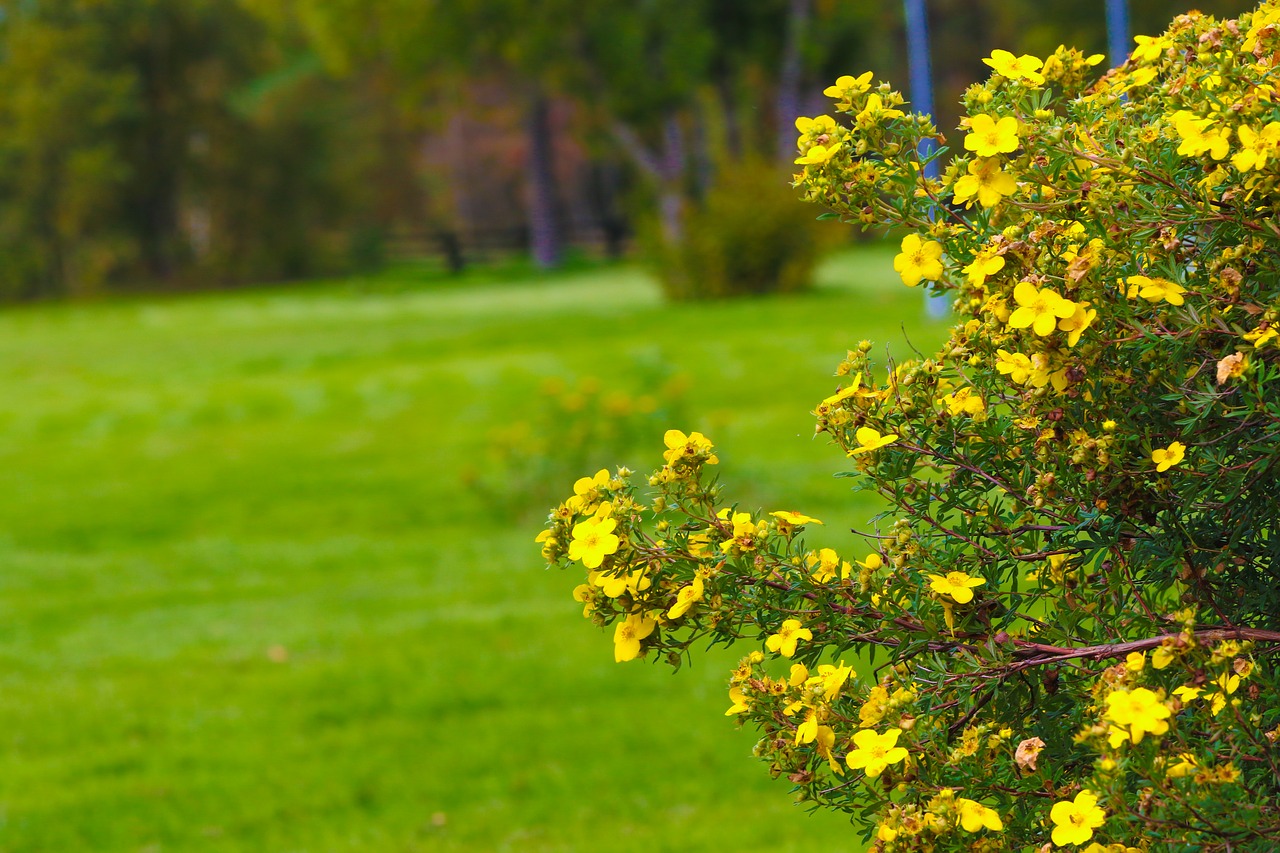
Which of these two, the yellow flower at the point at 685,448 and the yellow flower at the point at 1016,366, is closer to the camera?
the yellow flower at the point at 1016,366

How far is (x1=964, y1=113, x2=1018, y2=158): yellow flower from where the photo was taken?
1767 mm

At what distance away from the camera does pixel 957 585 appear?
186 centimetres

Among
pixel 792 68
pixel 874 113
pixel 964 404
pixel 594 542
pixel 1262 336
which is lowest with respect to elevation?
pixel 594 542

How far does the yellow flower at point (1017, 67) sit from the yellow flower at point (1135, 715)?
2.57ft

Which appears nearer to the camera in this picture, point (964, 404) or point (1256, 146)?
point (1256, 146)

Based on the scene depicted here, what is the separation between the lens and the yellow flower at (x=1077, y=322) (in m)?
1.69

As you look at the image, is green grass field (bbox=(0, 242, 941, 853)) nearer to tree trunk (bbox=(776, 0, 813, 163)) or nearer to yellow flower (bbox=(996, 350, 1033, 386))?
yellow flower (bbox=(996, 350, 1033, 386))

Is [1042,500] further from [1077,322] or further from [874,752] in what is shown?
[874,752]

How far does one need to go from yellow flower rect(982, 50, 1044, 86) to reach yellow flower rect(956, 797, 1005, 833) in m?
0.91

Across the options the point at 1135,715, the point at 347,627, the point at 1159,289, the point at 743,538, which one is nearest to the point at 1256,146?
the point at 1159,289

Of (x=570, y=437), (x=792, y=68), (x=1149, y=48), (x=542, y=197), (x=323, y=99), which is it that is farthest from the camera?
(x=323, y=99)

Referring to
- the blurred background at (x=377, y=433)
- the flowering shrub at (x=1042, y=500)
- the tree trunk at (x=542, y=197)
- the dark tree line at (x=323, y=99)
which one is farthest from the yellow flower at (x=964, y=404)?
the tree trunk at (x=542, y=197)

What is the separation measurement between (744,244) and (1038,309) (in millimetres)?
20170

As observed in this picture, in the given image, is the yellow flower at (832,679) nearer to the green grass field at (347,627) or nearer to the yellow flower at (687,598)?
the yellow flower at (687,598)
